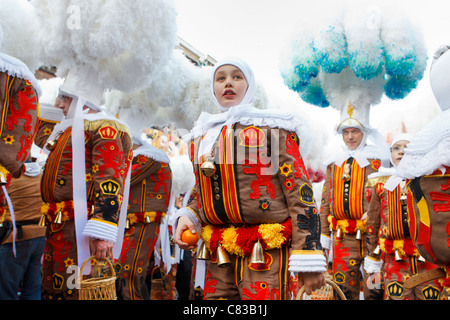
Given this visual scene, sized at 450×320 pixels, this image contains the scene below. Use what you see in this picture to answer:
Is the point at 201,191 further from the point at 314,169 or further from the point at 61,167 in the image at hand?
the point at 314,169

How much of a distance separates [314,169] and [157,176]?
16.0 feet

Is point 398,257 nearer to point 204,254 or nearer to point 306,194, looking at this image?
point 306,194

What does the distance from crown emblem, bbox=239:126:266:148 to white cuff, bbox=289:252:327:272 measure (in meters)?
0.59

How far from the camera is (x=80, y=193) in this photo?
9.41ft

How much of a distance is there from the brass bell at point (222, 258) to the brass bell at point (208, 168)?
0.38m

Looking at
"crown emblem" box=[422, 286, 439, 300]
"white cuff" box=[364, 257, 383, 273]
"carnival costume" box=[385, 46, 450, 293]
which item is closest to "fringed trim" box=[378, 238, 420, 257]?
"white cuff" box=[364, 257, 383, 273]

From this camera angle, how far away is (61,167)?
9.83 ft

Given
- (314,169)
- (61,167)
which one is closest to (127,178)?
(61,167)

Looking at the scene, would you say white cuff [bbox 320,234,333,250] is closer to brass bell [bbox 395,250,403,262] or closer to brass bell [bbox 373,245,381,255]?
brass bell [bbox 373,245,381,255]

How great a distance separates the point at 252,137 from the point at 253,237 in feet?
1.69

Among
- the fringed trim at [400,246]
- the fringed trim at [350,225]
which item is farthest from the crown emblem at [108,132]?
the fringed trim at [350,225]

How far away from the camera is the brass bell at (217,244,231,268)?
2.11 metres

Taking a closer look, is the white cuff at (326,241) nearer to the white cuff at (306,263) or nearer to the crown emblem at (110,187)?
the crown emblem at (110,187)

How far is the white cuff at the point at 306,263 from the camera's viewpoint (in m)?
1.95
